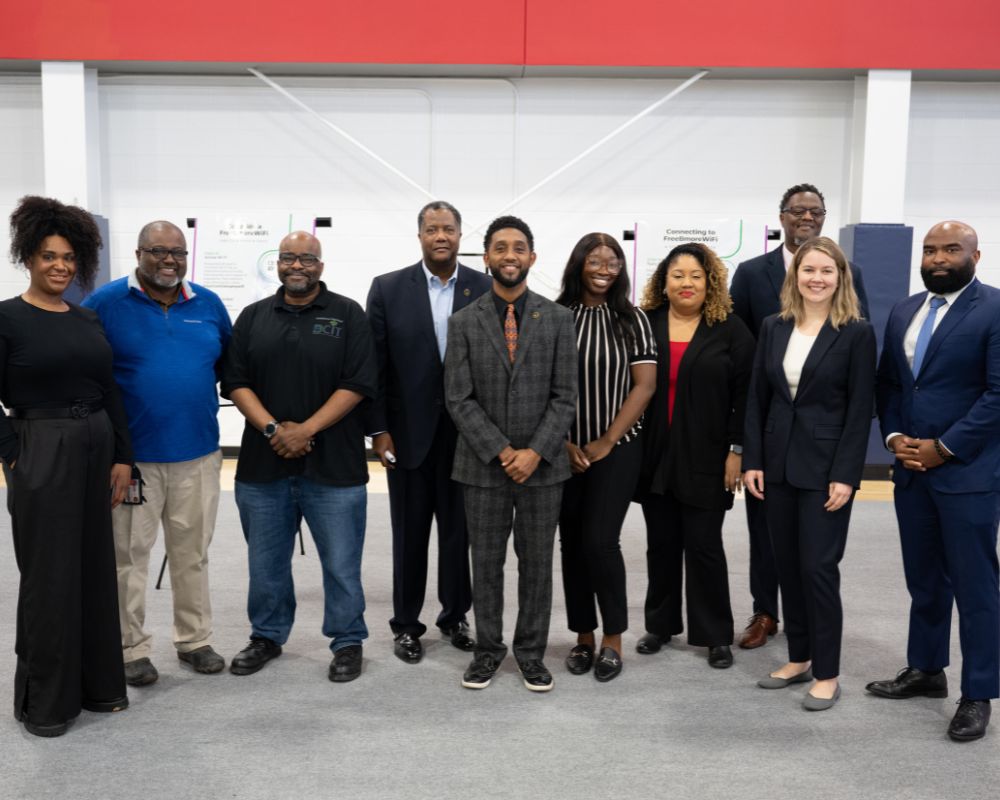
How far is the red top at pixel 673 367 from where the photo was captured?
134 inches

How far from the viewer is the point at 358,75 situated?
7.35 meters

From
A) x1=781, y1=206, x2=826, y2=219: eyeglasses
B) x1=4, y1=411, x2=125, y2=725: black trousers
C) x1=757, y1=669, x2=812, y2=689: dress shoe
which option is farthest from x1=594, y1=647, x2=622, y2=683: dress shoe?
x1=781, y1=206, x2=826, y2=219: eyeglasses

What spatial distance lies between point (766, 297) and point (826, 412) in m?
0.85

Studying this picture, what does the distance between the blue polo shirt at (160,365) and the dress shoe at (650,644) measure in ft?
5.84

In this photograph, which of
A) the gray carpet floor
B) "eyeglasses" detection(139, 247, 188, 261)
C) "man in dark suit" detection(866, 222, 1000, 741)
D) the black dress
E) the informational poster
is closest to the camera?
the gray carpet floor

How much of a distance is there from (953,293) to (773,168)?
4.72 m

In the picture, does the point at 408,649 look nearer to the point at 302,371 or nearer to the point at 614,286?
the point at 302,371

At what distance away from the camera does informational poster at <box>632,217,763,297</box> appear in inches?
294

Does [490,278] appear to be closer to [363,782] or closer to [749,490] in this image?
[749,490]

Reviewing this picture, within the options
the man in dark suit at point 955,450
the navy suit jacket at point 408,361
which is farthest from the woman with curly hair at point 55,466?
the man in dark suit at point 955,450

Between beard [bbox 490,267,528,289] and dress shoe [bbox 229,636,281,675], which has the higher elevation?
beard [bbox 490,267,528,289]

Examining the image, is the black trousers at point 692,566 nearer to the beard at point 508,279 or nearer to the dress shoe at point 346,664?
the beard at point 508,279

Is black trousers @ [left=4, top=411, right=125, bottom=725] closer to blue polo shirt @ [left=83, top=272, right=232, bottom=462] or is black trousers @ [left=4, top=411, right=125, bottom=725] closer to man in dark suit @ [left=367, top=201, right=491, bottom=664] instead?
blue polo shirt @ [left=83, top=272, right=232, bottom=462]

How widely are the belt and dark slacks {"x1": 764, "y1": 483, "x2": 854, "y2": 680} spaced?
7.21ft
